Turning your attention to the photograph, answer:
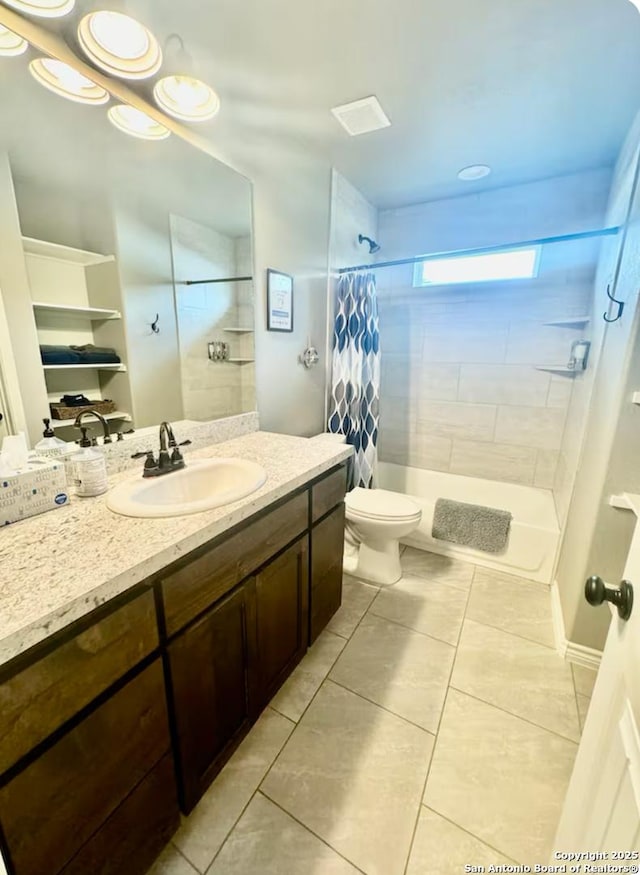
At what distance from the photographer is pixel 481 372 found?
8.75 feet

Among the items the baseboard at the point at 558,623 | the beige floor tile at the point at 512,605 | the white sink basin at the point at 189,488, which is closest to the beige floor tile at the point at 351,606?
the beige floor tile at the point at 512,605

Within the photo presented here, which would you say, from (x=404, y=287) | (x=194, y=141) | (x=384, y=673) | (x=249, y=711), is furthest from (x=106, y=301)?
(x=404, y=287)

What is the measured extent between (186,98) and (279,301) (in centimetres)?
84

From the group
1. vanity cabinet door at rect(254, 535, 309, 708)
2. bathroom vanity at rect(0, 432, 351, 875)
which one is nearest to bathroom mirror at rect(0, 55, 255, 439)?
bathroom vanity at rect(0, 432, 351, 875)

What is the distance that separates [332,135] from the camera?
182 cm

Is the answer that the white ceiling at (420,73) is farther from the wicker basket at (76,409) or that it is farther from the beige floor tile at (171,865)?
the beige floor tile at (171,865)

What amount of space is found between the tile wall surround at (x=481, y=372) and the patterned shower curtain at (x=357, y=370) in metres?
0.53

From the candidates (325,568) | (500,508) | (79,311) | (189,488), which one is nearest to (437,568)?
(500,508)

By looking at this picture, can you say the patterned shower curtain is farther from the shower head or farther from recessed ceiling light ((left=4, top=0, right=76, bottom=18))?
A: recessed ceiling light ((left=4, top=0, right=76, bottom=18))

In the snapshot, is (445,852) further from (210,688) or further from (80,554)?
(80,554)

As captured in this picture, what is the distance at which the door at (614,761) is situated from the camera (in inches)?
19.4

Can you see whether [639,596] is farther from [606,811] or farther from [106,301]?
[106,301]

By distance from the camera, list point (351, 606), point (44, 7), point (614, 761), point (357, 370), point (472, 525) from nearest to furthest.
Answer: point (614, 761) < point (44, 7) < point (351, 606) < point (472, 525) < point (357, 370)

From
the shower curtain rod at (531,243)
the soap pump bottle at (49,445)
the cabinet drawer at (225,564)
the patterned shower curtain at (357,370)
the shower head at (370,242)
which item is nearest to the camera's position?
the cabinet drawer at (225,564)
